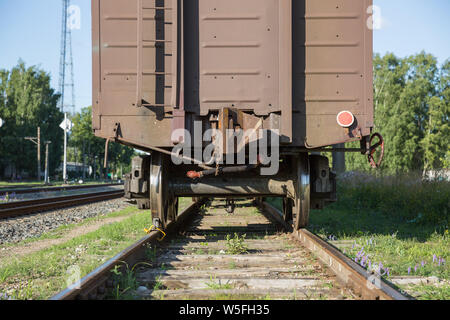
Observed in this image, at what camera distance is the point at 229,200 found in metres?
7.42

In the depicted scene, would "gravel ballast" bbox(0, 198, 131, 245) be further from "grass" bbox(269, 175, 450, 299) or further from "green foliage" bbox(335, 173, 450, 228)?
"green foliage" bbox(335, 173, 450, 228)

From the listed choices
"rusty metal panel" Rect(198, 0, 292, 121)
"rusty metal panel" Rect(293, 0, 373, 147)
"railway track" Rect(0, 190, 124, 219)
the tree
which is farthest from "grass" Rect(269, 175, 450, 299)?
the tree

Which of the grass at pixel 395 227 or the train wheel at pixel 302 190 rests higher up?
the train wheel at pixel 302 190

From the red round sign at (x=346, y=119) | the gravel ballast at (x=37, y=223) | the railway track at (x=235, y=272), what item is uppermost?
the red round sign at (x=346, y=119)

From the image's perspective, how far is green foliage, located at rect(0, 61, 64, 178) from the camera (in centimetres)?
4569

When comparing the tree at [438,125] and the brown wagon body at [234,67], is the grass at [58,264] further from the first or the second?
the tree at [438,125]

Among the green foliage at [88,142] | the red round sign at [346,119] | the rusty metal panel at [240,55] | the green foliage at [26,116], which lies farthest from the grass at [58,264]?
the green foliage at [88,142]

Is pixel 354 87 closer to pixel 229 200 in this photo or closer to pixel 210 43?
pixel 210 43

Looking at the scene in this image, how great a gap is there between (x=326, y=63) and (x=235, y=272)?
2.68 meters

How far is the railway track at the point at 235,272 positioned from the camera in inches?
114

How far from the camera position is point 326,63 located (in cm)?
461

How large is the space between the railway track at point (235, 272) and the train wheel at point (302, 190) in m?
0.25

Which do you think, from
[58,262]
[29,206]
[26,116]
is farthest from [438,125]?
[26,116]

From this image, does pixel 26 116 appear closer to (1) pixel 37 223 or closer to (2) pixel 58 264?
(1) pixel 37 223
